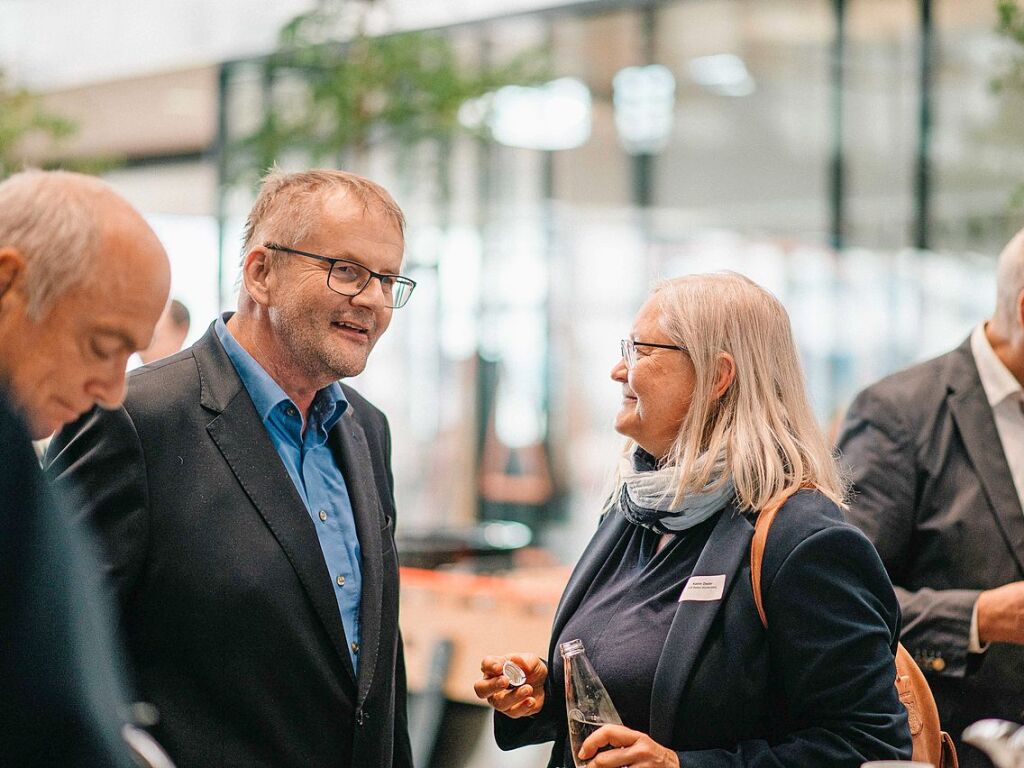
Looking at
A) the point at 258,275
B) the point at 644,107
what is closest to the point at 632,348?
the point at 258,275

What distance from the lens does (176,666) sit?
2104 mm

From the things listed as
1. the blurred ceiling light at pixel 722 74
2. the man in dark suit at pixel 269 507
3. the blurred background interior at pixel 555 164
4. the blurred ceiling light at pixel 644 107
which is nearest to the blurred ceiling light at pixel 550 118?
the blurred background interior at pixel 555 164

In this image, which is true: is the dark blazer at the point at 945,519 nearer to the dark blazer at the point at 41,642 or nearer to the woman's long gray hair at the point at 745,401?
the woman's long gray hair at the point at 745,401

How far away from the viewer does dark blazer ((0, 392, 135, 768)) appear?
129cm

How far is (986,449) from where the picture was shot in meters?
2.77

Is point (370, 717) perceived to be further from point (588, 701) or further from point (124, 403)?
point (124, 403)

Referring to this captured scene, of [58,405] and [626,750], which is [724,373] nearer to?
[626,750]

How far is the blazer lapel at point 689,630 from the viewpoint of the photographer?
6.67 ft

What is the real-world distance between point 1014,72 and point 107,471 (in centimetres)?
404

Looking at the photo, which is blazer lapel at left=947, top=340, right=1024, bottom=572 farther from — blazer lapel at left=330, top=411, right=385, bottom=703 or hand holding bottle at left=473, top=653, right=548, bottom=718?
blazer lapel at left=330, top=411, right=385, bottom=703

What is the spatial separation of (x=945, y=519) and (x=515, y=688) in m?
1.05

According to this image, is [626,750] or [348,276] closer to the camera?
[626,750]

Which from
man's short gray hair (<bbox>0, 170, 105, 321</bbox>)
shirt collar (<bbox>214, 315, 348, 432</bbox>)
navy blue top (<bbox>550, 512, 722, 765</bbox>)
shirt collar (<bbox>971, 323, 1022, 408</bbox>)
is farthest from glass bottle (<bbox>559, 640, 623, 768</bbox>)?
shirt collar (<bbox>971, 323, 1022, 408</bbox>)

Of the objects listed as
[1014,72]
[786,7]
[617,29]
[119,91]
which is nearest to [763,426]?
[1014,72]
